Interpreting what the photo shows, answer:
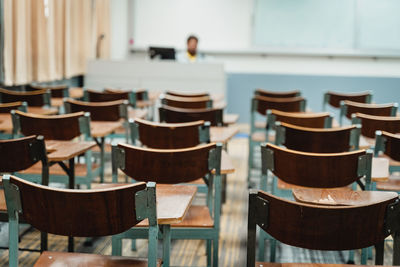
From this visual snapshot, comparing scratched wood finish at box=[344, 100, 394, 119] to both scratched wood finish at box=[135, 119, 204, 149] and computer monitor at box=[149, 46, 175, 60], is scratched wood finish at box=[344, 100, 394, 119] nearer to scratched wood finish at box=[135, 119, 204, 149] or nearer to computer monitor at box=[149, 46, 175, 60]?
scratched wood finish at box=[135, 119, 204, 149]

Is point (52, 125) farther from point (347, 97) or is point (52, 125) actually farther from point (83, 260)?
point (347, 97)

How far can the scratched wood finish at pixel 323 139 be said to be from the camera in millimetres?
3055

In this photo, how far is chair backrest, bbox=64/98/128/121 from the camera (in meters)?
4.08

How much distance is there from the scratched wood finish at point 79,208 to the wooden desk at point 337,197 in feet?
2.06

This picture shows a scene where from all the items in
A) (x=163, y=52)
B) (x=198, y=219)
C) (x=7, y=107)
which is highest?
(x=163, y=52)

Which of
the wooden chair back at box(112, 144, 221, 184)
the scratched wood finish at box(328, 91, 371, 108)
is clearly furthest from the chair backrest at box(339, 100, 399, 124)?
the wooden chair back at box(112, 144, 221, 184)

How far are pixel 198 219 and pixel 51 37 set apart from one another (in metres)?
5.44

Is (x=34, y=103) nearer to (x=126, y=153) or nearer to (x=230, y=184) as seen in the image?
(x=230, y=184)

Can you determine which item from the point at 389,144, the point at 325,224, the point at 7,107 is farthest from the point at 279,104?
the point at 325,224

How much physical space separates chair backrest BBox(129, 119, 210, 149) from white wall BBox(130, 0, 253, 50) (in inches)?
274

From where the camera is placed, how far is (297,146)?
3.13 metres

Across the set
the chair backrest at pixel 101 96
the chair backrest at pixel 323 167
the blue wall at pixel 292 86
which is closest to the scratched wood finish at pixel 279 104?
the chair backrest at pixel 101 96

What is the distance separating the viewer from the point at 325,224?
154 centimetres

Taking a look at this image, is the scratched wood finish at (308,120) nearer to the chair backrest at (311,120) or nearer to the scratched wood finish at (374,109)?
the chair backrest at (311,120)
